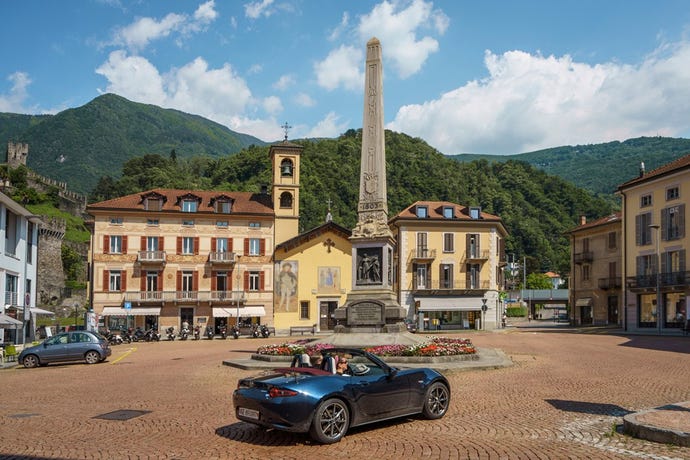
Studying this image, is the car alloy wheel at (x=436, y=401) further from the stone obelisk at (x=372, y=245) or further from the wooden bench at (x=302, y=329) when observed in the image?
the wooden bench at (x=302, y=329)

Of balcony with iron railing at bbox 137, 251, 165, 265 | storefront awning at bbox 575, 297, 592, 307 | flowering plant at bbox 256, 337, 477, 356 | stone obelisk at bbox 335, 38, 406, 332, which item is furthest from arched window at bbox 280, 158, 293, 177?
flowering plant at bbox 256, 337, 477, 356

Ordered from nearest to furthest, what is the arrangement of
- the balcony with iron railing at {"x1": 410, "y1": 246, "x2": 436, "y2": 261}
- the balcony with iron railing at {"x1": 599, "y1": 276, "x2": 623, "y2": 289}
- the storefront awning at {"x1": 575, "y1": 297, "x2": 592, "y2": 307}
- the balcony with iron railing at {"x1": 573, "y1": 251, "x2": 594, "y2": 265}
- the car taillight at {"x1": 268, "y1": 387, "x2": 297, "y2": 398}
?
1. the car taillight at {"x1": 268, "y1": 387, "x2": 297, "y2": 398}
2. the balcony with iron railing at {"x1": 599, "y1": 276, "x2": 623, "y2": 289}
3. the balcony with iron railing at {"x1": 410, "y1": 246, "x2": 436, "y2": 261}
4. the storefront awning at {"x1": 575, "y1": 297, "x2": 592, "y2": 307}
5. the balcony with iron railing at {"x1": 573, "y1": 251, "x2": 594, "y2": 265}

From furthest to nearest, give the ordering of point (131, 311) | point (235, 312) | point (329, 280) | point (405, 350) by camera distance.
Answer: point (329, 280) → point (235, 312) → point (131, 311) → point (405, 350)

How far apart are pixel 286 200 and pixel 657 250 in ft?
86.8

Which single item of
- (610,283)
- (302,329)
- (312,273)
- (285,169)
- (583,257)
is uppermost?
(285,169)

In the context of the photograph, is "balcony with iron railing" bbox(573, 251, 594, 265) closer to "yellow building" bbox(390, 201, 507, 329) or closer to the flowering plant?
"yellow building" bbox(390, 201, 507, 329)

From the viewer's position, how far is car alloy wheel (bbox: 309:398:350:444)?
8.53 metres

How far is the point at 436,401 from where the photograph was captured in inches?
408

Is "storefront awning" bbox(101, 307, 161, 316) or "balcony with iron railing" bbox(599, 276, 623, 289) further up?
"balcony with iron railing" bbox(599, 276, 623, 289)

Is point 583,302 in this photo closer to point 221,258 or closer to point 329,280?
point 329,280

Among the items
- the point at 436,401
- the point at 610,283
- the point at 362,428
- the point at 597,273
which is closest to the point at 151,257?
the point at 610,283

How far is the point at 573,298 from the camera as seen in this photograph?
5956 centimetres

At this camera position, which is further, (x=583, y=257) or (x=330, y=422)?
(x=583, y=257)

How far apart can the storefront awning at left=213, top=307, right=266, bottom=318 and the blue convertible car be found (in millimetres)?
38425
